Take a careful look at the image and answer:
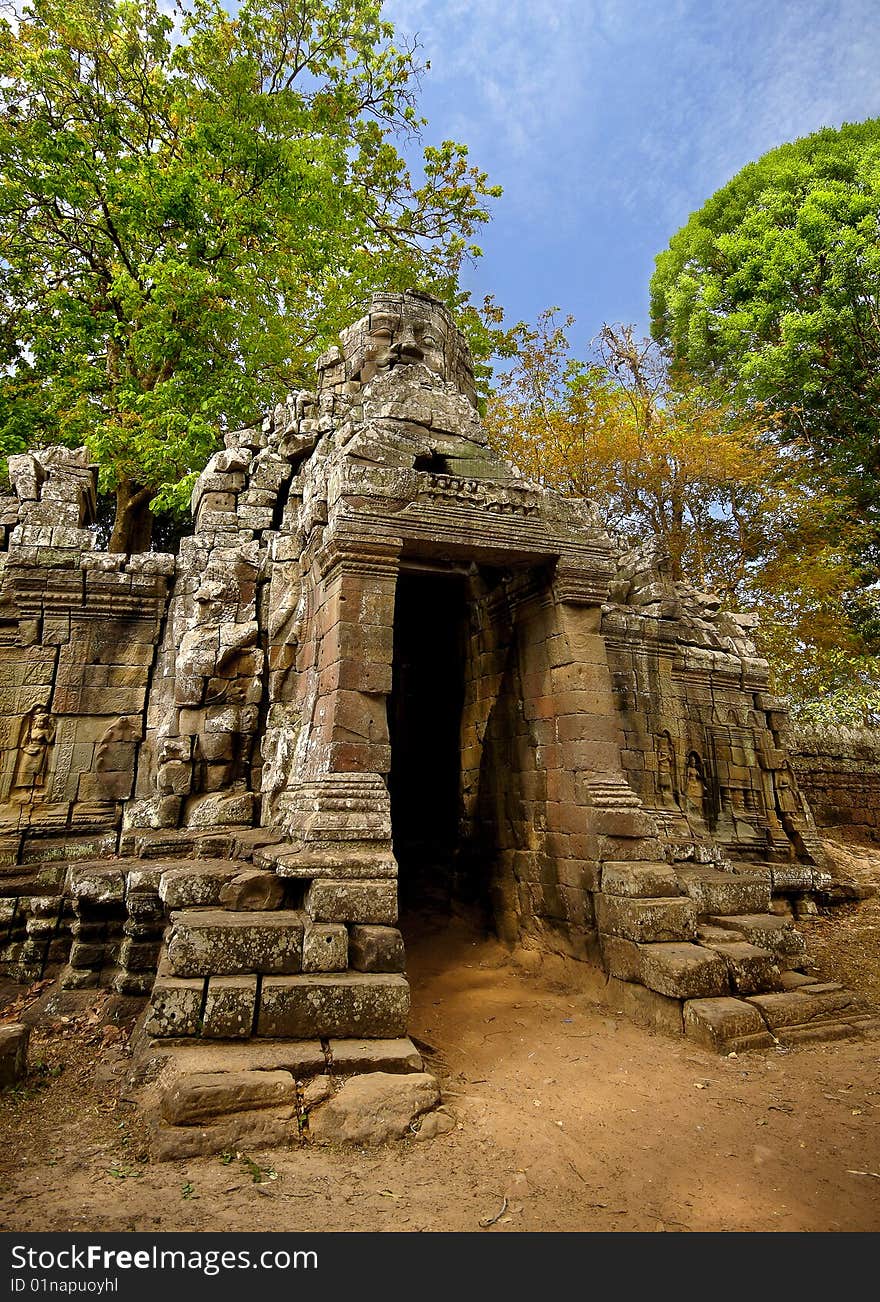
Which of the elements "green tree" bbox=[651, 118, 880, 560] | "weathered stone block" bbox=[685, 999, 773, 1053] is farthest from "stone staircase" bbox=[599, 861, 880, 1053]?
"green tree" bbox=[651, 118, 880, 560]

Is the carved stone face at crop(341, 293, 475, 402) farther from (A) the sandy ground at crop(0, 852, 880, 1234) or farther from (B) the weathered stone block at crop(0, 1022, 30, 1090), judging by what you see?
(B) the weathered stone block at crop(0, 1022, 30, 1090)

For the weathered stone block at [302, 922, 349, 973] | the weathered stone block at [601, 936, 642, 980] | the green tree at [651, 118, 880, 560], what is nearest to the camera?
the weathered stone block at [302, 922, 349, 973]

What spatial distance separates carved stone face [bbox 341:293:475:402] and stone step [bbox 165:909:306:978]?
18.3 feet

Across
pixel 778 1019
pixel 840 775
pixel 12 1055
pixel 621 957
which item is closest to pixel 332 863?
pixel 12 1055

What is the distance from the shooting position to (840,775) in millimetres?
13203

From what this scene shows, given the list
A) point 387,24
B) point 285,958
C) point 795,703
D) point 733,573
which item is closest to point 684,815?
point 285,958

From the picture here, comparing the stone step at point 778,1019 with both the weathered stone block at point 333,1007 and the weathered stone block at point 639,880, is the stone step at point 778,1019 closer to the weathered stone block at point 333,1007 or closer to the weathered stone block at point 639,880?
the weathered stone block at point 639,880

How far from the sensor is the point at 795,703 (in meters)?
15.4

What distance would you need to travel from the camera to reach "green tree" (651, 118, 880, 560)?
16.4 meters

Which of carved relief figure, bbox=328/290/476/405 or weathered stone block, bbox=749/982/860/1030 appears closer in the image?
weathered stone block, bbox=749/982/860/1030

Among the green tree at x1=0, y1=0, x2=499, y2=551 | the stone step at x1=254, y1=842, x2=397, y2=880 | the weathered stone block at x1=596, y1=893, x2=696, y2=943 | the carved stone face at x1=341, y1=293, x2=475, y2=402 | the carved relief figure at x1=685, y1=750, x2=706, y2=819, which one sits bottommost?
the weathered stone block at x1=596, y1=893, x2=696, y2=943

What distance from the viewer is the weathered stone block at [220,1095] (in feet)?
10.9

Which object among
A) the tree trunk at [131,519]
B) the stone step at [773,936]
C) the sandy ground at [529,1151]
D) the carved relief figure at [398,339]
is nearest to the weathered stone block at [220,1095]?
the sandy ground at [529,1151]

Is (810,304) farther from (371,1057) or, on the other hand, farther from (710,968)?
(371,1057)
